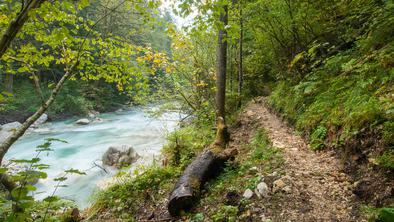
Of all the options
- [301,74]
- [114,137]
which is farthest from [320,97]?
[114,137]

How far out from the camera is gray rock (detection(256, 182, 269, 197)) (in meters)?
3.04

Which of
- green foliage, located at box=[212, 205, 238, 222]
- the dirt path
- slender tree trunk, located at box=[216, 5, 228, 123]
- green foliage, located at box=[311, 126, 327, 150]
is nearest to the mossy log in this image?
green foliage, located at box=[212, 205, 238, 222]

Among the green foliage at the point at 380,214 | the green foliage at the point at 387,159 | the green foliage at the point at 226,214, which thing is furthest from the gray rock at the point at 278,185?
the green foliage at the point at 387,159

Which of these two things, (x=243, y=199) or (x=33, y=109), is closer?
(x=243, y=199)

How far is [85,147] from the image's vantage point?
11.8m

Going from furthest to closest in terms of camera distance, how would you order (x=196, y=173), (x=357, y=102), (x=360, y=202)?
(x=196, y=173) < (x=357, y=102) < (x=360, y=202)

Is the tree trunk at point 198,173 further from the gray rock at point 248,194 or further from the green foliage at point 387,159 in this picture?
the green foliage at point 387,159

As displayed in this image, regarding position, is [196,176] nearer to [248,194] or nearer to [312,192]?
[248,194]

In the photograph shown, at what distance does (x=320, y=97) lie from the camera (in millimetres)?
4859

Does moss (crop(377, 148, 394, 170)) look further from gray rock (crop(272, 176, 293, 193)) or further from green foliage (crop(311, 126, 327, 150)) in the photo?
green foliage (crop(311, 126, 327, 150))

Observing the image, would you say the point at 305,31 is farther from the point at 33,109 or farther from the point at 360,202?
the point at 33,109

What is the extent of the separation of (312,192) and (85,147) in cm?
1163

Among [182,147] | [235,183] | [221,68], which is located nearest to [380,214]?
[235,183]

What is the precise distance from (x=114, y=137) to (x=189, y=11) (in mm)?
12005
